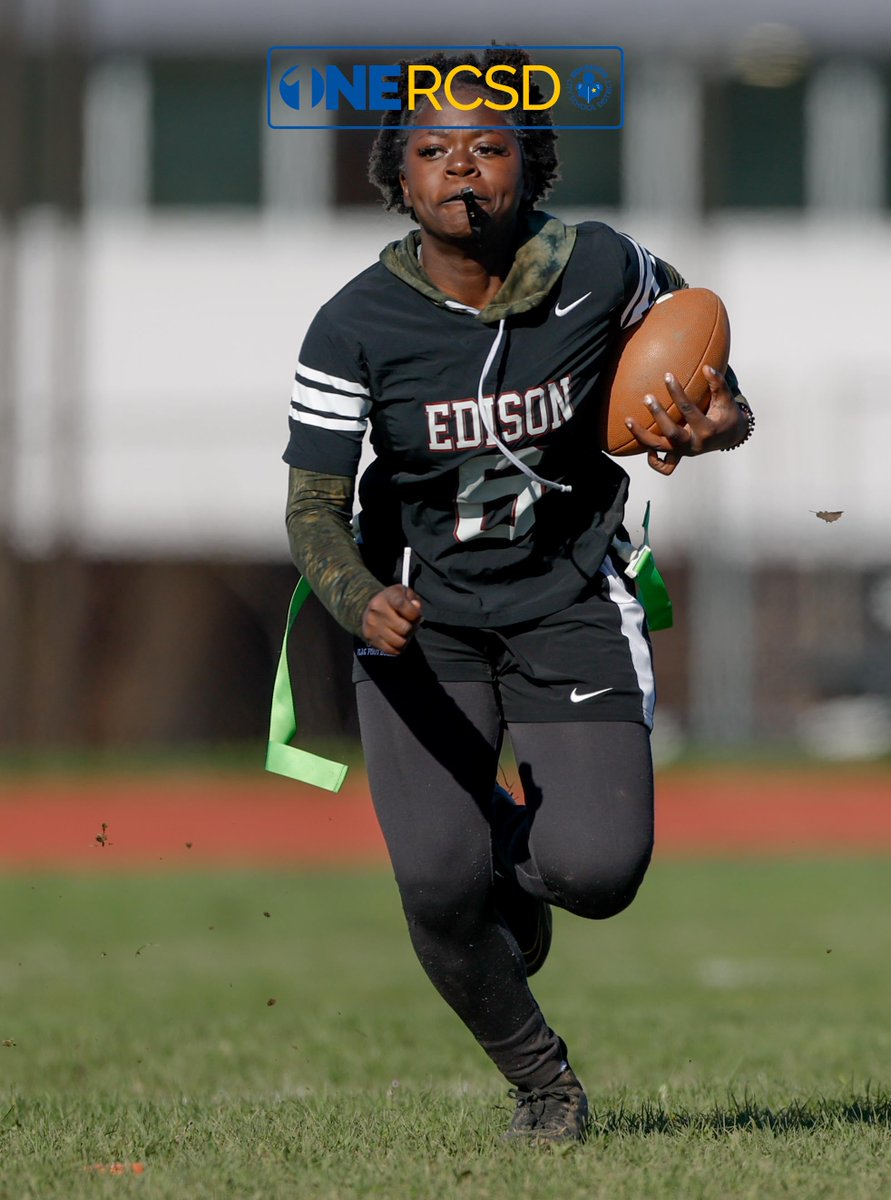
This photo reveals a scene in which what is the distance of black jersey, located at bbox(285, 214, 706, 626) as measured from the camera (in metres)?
4.64

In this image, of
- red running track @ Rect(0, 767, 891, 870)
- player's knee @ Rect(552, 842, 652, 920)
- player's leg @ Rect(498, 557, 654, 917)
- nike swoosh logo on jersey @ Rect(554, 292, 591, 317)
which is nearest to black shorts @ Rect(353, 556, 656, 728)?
player's leg @ Rect(498, 557, 654, 917)

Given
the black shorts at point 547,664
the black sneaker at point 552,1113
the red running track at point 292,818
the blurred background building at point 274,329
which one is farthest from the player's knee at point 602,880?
the blurred background building at point 274,329

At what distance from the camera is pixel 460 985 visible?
4754mm

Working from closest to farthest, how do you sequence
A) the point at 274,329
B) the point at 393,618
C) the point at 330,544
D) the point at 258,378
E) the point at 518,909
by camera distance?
the point at 393,618 → the point at 330,544 → the point at 518,909 → the point at 258,378 → the point at 274,329

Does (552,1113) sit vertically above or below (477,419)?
below

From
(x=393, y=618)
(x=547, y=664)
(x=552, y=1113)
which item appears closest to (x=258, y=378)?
(x=547, y=664)

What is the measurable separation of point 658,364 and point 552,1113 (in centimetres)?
186

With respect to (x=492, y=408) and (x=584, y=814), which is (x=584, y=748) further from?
(x=492, y=408)

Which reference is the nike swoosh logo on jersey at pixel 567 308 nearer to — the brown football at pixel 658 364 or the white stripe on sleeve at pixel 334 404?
the brown football at pixel 658 364

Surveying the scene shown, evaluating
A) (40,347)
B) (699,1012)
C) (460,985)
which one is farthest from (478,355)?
(40,347)

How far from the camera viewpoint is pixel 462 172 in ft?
15.0

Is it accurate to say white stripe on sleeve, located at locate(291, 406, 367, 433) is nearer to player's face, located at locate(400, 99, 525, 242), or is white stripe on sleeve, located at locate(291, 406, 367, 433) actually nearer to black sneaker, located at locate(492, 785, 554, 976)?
player's face, located at locate(400, 99, 525, 242)

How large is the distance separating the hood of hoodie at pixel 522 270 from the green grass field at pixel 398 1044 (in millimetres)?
1986

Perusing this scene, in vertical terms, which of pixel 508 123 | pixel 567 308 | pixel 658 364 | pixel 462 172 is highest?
pixel 508 123
